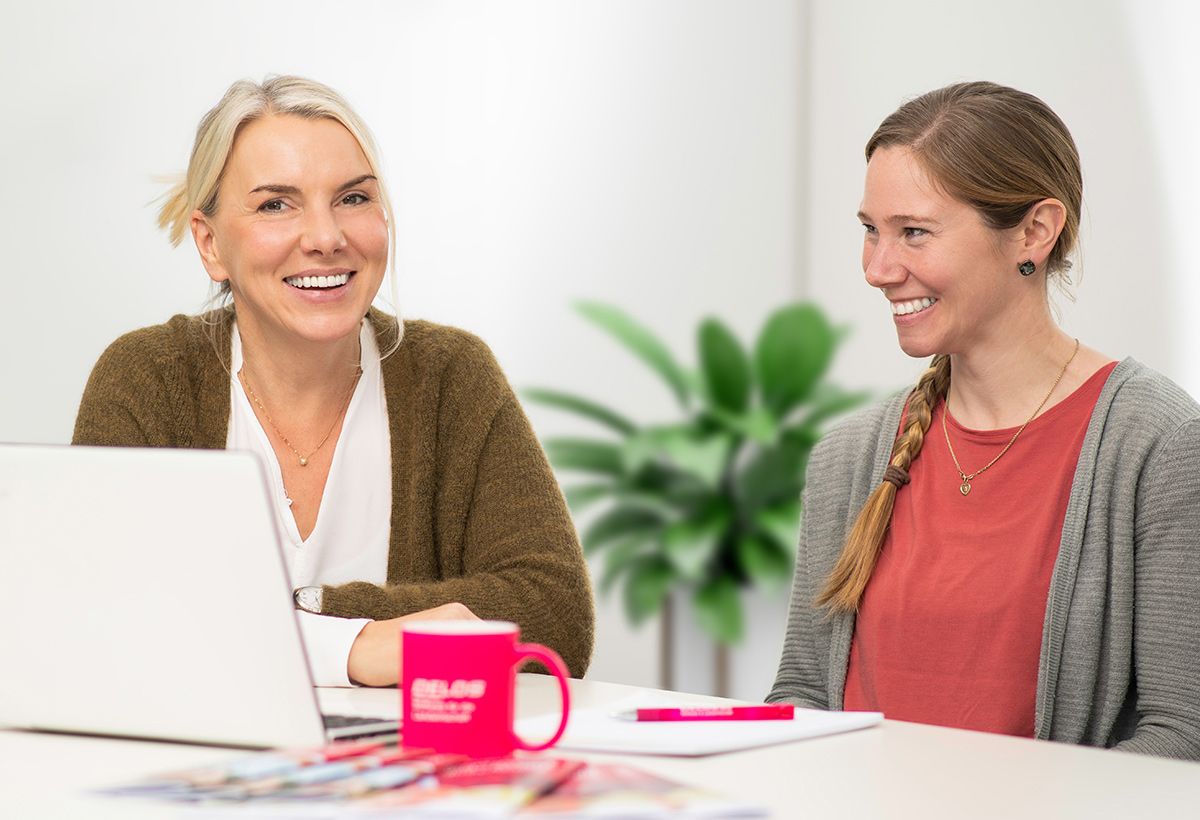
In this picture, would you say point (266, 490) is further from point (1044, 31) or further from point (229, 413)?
point (1044, 31)

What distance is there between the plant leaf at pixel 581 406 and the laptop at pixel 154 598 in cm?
230

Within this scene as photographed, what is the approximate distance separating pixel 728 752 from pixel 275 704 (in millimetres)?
339

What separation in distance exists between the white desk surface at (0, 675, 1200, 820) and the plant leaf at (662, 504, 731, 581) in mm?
2123

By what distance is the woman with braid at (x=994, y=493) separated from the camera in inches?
57.9

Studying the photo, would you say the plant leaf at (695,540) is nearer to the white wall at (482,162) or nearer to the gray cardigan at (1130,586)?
the white wall at (482,162)

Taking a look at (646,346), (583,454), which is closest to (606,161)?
(646,346)

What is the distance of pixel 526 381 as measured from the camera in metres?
3.43

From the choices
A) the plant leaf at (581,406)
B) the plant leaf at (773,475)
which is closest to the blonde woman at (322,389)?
the plant leaf at (581,406)

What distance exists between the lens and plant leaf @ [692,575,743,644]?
3344mm

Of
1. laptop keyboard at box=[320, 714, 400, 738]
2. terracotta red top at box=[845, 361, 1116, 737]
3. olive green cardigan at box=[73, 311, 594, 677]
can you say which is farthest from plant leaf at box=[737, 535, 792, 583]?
laptop keyboard at box=[320, 714, 400, 738]

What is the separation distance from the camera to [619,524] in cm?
341

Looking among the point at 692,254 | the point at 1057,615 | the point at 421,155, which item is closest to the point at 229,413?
the point at 1057,615

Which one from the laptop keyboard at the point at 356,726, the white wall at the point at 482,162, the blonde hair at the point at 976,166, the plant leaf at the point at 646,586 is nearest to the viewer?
the laptop keyboard at the point at 356,726

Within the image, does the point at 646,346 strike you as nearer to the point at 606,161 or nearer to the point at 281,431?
the point at 606,161
